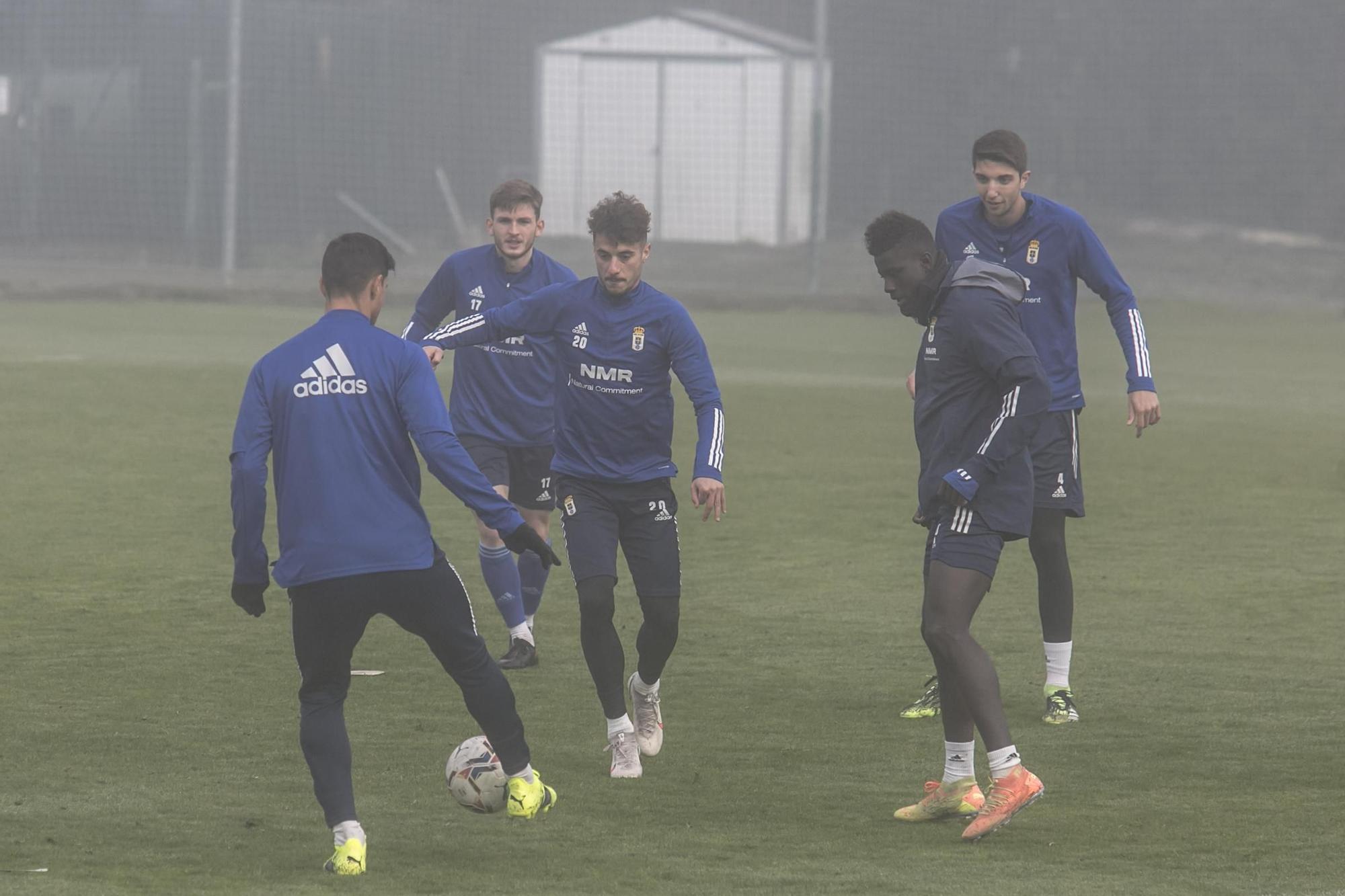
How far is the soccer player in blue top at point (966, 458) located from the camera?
5.70 meters

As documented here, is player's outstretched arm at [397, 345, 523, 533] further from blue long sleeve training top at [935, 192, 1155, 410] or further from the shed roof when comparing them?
the shed roof

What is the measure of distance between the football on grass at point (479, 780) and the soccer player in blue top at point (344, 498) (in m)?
0.38

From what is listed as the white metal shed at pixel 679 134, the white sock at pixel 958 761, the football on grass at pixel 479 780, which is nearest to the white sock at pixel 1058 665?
the white sock at pixel 958 761

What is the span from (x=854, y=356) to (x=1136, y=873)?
65.7ft

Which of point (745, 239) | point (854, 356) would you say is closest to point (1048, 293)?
point (854, 356)

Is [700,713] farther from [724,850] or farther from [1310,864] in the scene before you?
[1310,864]

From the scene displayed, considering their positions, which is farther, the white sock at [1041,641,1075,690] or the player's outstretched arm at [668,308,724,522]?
the white sock at [1041,641,1075,690]

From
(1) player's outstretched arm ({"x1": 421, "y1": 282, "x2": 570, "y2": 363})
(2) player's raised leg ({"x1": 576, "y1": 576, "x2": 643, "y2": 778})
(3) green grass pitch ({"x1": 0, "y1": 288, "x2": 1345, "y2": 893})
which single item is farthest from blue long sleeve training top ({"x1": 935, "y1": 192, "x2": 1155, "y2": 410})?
(2) player's raised leg ({"x1": 576, "y1": 576, "x2": 643, "y2": 778})

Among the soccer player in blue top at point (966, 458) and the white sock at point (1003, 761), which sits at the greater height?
the soccer player in blue top at point (966, 458)

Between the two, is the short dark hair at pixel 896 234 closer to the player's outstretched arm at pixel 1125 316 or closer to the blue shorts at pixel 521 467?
the player's outstretched arm at pixel 1125 316

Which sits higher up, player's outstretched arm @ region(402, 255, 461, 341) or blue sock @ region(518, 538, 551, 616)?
player's outstretched arm @ region(402, 255, 461, 341)

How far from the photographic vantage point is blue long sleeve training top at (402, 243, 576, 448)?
838cm

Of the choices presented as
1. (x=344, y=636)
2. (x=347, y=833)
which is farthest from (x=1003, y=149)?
(x=347, y=833)

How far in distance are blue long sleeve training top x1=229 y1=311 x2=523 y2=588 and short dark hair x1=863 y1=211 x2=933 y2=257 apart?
4.89 feet
